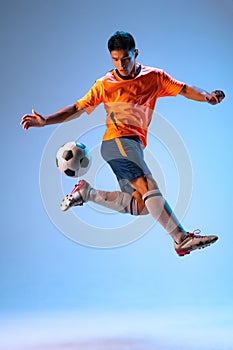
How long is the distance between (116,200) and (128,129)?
30cm

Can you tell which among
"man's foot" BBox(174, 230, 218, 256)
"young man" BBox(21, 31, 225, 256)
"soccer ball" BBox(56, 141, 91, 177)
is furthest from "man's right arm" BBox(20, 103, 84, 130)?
"man's foot" BBox(174, 230, 218, 256)

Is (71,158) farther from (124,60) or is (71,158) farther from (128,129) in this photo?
(124,60)

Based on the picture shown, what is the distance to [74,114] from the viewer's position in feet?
9.02

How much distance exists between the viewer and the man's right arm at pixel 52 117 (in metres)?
2.67

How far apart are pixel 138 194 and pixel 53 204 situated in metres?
0.41

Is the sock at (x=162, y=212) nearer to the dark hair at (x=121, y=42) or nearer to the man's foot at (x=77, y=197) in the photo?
the man's foot at (x=77, y=197)

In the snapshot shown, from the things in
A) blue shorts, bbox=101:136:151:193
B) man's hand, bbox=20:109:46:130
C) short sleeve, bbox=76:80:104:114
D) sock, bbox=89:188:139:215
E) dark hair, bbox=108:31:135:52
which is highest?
dark hair, bbox=108:31:135:52

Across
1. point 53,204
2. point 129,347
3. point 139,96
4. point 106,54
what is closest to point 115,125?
point 139,96

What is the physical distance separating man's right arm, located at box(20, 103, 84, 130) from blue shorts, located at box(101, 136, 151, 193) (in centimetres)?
18

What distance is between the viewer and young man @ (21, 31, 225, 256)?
2629 millimetres

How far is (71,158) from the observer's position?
2.75 m

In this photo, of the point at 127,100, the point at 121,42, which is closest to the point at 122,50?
the point at 121,42

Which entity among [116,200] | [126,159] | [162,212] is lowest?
[162,212]

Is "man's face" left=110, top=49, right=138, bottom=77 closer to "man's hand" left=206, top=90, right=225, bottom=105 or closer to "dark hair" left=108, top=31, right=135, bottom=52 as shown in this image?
"dark hair" left=108, top=31, right=135, bottom=52
